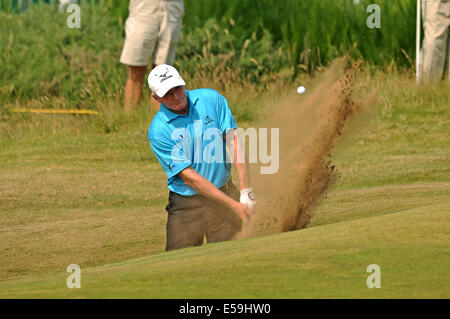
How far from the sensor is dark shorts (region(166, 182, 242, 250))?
22.3 ft

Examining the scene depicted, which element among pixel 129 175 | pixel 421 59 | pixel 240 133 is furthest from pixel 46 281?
pixel 421 59

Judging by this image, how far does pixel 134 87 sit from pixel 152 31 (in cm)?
87

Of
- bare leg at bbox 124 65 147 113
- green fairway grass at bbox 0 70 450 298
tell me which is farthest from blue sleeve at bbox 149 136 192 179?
bare leg at bbox 124 65 147 113

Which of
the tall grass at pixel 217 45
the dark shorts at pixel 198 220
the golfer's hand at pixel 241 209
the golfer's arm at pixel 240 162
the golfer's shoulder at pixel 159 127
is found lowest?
the dark shorts at pixel 198 220

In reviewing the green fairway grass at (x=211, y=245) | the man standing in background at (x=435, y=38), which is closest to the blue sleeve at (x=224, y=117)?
the green fairway grass at (x=211, y=245)

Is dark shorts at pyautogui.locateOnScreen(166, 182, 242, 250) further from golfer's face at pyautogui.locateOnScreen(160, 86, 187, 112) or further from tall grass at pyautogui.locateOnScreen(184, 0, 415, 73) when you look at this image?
tall grass at pyautogui.locateOnScreen(184, 0, 415, 73)

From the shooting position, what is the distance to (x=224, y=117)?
652cm

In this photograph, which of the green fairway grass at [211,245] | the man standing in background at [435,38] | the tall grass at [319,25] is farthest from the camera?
the tall grass at [319,25]

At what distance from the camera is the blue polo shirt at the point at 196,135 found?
6.39 metres

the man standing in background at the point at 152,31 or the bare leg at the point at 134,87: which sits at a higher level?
the man standing in background at the point at 152,31

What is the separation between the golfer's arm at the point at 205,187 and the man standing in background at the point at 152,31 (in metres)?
5.17

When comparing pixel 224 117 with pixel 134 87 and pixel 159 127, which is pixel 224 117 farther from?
pixel 134 87

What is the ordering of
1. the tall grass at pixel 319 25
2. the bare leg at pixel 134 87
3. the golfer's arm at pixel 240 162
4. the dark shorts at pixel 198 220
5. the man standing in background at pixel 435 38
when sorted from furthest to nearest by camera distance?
the tall grass at pixel 319 25, the man standing in background at pixel 435 38, the bare leg at pixel 134 87, the dark shorts at pixel 198 220, the golfer's arm at pixel 240 162

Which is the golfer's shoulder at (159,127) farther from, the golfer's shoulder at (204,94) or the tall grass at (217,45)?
the tall grass at (217,45)
